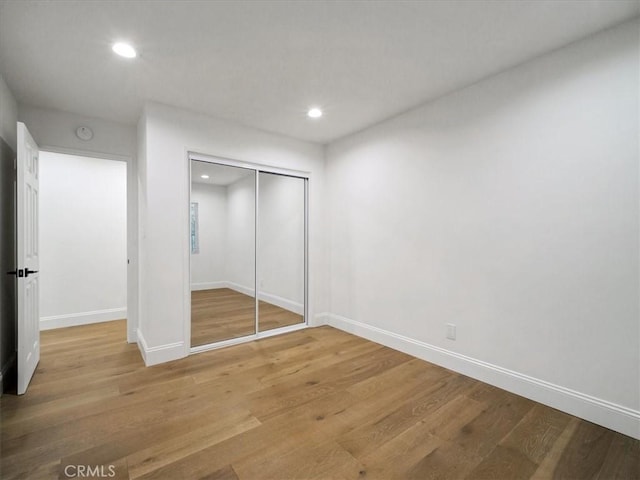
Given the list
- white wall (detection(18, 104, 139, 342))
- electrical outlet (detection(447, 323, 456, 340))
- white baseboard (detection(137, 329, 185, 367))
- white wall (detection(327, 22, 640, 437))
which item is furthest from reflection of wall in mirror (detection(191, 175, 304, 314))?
electrical outlet (detection(447, 323, 456, 340))

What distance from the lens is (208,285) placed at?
11.9 feet

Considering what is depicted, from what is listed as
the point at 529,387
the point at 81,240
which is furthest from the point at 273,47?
the point at 81,240

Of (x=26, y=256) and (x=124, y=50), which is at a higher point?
(x=124, y=50)

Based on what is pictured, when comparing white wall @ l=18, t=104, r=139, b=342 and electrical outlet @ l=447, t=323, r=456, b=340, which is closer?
electrical outlet @ l=447, t=323, r=456, b=340

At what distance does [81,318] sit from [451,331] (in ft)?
15.6

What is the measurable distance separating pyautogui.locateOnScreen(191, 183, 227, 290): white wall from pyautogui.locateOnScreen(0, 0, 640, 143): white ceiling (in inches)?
38.7

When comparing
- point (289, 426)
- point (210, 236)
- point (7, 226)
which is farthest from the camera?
point (210, 236)

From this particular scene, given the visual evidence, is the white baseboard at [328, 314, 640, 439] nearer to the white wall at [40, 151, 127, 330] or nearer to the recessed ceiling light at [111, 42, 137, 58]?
the recessed ceiling light at [111, 42, 137, 58]

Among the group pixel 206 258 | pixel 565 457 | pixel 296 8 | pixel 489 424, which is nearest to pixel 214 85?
pixel 296 8

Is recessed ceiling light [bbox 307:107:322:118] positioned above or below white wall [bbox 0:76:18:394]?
above

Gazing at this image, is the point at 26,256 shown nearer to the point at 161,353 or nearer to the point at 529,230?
the point at 161,353

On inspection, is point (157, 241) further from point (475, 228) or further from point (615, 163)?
point (615, 163)

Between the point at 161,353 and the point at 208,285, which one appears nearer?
the point at 161,353

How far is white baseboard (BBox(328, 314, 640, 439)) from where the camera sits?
1907 mm
